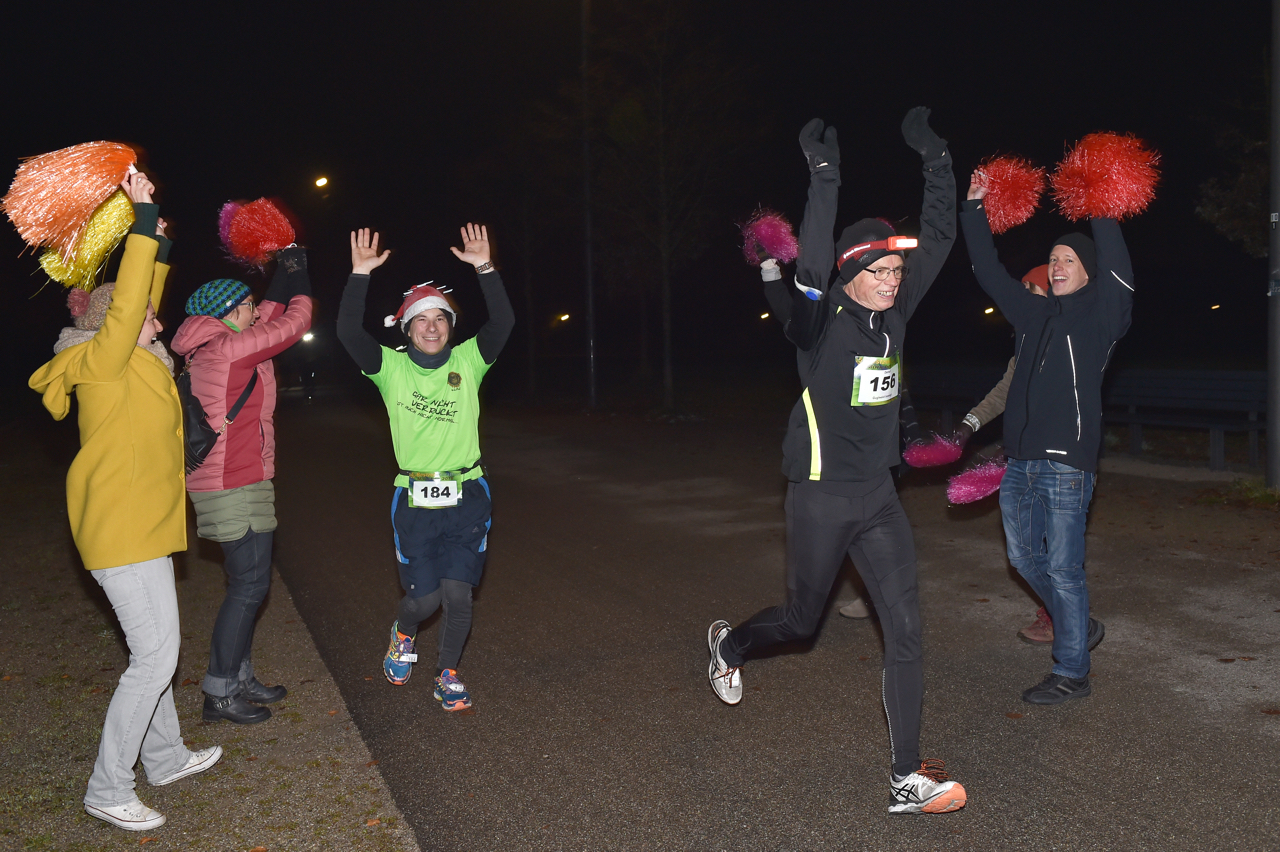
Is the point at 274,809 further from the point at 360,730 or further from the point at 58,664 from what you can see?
the point at 58,664

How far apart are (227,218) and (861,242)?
360 centimetres

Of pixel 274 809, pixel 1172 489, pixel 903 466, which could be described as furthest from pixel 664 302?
pixel 274 809

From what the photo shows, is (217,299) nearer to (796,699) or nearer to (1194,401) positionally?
(796,699)

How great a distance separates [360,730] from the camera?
4742mm

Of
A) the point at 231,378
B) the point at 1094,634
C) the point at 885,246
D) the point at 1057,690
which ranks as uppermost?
the point at 885,246

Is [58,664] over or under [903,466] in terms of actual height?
under

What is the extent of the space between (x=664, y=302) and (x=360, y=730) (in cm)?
1758

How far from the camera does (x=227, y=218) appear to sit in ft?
18.3

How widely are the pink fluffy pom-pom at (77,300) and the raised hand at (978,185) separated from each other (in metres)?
4.05

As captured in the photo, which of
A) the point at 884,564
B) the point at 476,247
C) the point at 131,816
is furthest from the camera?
the point at 476,247

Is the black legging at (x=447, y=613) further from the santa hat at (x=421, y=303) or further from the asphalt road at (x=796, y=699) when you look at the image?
the santa hat at (x=421, y=303)

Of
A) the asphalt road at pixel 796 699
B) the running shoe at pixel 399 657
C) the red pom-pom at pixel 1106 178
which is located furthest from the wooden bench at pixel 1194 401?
the running shoe at pixel 399 657

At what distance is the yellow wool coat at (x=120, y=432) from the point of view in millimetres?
3561

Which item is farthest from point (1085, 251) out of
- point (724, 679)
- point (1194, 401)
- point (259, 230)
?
point (1194, 401)
